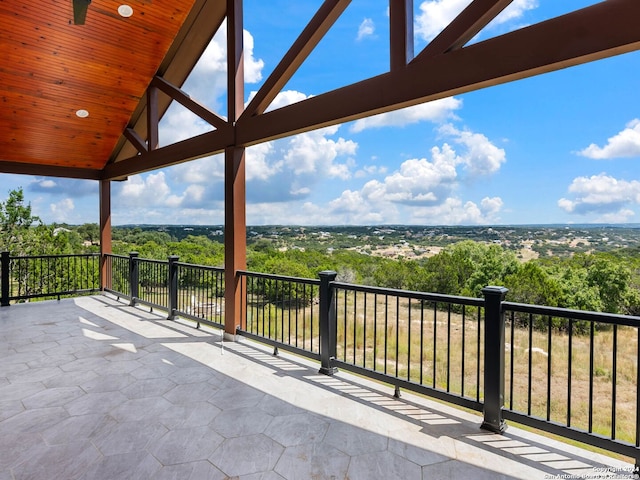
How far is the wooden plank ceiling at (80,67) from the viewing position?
4516 mm

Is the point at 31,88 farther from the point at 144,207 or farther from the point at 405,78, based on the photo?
the point at 144,207

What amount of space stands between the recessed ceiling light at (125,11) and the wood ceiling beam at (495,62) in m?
2.76

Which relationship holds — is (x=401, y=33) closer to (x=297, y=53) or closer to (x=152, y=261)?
(x=297, y=53)

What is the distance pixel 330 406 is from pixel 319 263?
10.1m

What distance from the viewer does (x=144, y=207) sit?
19562 mm

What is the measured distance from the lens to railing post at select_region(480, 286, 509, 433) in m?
2.43

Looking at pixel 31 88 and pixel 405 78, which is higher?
pixel 31 88

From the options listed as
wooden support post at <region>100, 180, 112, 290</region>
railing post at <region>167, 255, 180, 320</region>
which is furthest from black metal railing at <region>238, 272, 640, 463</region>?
wooden support post at <region>100, 180, 112, 290</region>

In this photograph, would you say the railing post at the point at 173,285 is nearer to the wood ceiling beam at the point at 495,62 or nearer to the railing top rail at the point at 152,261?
the railing top rail at the point at 152,261

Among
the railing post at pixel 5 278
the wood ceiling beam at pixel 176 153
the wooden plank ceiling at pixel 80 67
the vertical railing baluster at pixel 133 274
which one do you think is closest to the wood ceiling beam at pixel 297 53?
the wood ceiling beam at pixel 176 153

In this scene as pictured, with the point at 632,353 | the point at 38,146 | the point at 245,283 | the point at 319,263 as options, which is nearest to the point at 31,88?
the point at 38,146

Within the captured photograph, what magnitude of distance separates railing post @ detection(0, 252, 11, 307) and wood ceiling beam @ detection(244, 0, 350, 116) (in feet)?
17.2

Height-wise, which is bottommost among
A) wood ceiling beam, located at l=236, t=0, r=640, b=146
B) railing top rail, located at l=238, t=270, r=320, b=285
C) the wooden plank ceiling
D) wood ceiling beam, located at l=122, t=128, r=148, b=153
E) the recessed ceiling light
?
railing top rail, located at l=238, t=270, r=320, b=285

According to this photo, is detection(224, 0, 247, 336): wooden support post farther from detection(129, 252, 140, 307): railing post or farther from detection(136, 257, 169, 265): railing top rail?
detection(129, 252, 140, 307): railing post
